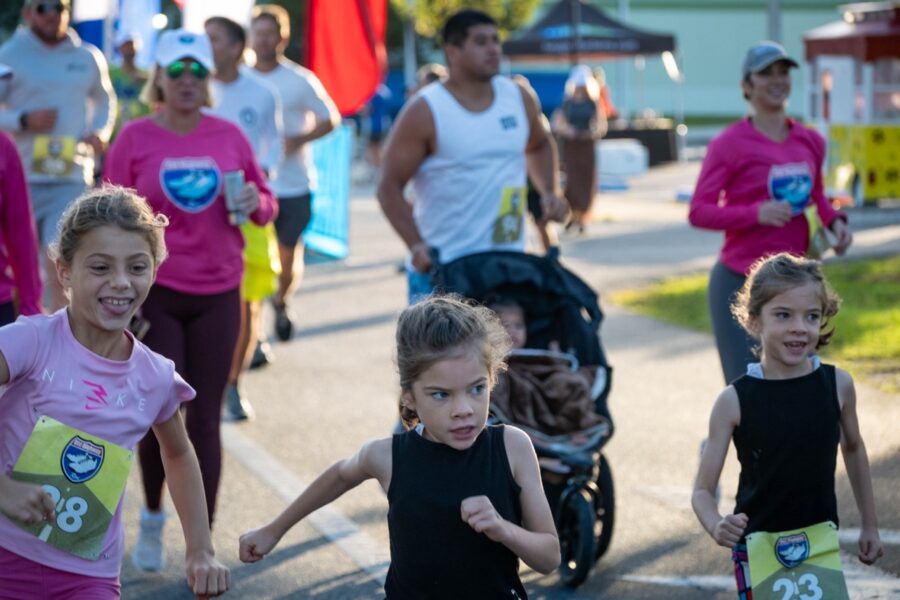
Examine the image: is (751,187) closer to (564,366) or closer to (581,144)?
(564,366)

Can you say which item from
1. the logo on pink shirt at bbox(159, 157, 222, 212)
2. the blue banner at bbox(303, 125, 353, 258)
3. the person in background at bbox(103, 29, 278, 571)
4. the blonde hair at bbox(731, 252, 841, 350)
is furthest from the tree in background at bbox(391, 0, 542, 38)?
the blonde hair at bbox(731, 252, 841, 350)

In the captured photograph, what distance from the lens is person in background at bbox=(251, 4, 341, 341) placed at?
38.0ft

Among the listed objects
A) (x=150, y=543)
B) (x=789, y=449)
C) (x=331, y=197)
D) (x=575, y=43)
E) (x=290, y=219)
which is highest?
(x=789, y=449)

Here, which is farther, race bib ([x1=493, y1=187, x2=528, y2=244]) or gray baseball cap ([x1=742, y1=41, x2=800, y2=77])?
race bib ([x1=493, y1=187, x2=528, y2=244])

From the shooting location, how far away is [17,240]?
6090 millimetres

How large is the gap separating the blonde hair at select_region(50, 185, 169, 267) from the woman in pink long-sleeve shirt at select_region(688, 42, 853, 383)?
9.92 feet

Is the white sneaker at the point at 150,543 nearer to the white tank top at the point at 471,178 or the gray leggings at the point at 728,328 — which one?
the white tank top at the point at 471,178

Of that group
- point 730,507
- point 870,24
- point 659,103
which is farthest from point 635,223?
point 659,103

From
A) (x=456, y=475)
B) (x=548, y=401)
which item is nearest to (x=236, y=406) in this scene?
(x=548, y=401)

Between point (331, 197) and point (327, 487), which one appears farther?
point (331, 197)

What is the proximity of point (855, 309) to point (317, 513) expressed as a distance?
21.6 feet

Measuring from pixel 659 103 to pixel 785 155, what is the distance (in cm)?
5713

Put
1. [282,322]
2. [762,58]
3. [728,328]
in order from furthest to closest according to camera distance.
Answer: [282,322]
[762,58]
[728,328]

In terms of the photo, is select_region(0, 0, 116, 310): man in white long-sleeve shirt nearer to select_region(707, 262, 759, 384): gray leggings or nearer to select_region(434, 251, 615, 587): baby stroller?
select_region(434, 251, 615, 587): baby stroller
